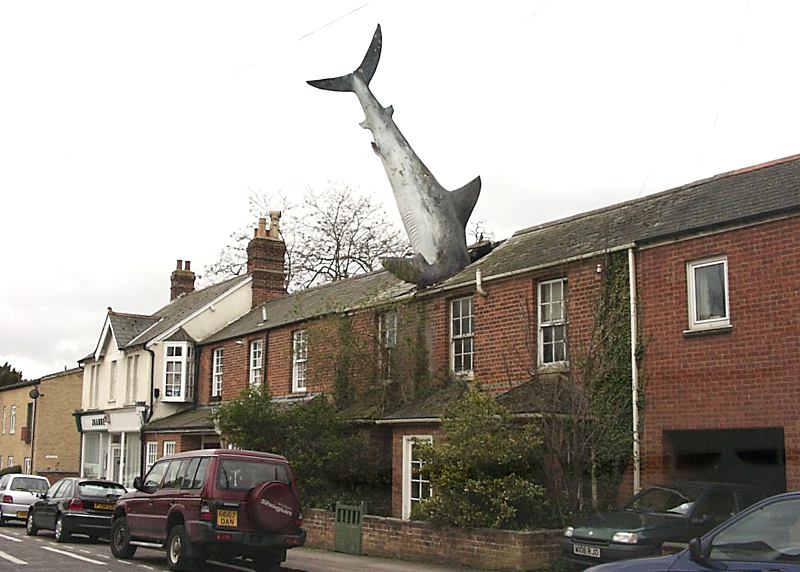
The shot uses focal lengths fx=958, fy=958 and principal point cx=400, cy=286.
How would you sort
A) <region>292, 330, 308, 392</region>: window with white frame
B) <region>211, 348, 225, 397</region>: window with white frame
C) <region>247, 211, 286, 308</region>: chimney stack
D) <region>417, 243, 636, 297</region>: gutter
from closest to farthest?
1. <region>417, 243, 636, 297</region>: gutter
2. <region>292, 330, 308, 392</region>: window with white frame
3. <region>211, 348, 225, 397</region>: window with white frame
4. <region>247, 211, 286, 308</region>: chimney stack

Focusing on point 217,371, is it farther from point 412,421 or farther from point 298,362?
point 412,421

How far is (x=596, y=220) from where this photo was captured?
19.0 metres

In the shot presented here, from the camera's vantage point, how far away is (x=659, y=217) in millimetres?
16812

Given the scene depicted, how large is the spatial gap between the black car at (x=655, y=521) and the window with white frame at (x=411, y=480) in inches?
190

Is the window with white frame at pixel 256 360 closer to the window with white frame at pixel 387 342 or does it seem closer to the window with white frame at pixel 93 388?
the window with white frame at pixel 387 342

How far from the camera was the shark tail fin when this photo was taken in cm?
2034

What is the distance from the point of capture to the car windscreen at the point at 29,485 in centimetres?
2654

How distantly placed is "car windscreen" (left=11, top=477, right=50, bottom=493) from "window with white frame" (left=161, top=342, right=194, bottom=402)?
631cm

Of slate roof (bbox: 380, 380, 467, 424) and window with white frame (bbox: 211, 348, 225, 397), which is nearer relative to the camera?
slate roof (bbox: 380, 380, 467, 424)

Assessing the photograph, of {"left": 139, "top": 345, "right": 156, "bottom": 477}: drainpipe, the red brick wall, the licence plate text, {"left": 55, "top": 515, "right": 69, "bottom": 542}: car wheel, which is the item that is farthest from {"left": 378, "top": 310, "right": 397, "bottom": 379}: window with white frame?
{"left": 139, "top": 345, "right": 156, "bottom": 477}: drainpipe

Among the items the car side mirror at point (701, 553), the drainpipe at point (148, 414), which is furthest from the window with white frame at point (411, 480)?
the drainpipe at point (148, 414)

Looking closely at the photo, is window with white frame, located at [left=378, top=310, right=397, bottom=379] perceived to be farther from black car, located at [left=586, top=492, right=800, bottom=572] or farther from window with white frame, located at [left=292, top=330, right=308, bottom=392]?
black car, located at [left=586, top=492, right=800, bottom=572]

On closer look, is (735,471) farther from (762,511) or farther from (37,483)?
(37,483)

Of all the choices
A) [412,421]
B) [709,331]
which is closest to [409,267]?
[412,421]
